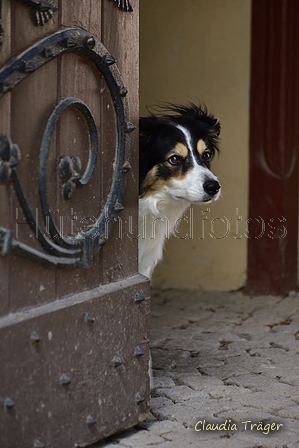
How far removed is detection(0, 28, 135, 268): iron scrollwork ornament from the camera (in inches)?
65.9

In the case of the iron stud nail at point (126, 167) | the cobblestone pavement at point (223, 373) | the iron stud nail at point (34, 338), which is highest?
the iron stud nail at point (126, 167)

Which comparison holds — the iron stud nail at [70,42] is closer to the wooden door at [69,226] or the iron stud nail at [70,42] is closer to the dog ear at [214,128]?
the wooden door at [69,226]

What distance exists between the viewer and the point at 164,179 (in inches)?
120

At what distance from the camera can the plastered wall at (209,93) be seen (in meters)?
4.49

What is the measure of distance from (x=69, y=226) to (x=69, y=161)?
0.23 meters

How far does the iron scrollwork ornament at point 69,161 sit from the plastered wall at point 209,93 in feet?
8.18

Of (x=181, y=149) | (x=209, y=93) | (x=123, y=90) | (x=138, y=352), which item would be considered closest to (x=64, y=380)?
(x=138, y=352)

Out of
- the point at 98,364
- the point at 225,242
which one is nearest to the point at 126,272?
the point at 98,364

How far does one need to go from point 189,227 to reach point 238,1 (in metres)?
1.82

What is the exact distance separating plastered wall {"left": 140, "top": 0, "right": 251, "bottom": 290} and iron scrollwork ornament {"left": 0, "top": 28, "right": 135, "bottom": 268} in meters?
2.49

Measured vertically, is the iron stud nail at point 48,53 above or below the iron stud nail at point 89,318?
above

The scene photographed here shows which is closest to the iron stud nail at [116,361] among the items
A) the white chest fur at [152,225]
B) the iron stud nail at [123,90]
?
the white chest fur at [152,225]

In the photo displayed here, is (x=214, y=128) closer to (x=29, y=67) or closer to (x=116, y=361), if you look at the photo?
(x=116, y=361)

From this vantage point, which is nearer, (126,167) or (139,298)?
(126,167)
